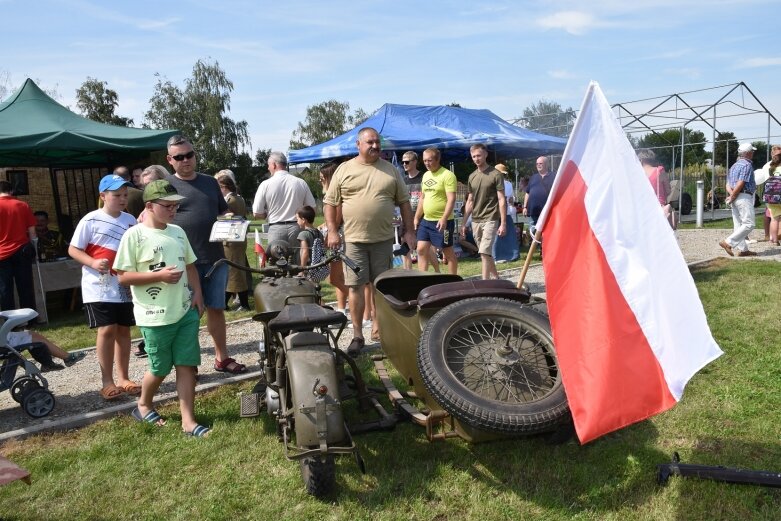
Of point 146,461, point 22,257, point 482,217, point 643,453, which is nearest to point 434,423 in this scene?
point 643,453

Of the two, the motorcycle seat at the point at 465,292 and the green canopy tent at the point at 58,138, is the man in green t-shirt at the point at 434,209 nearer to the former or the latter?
the motorcycle seat at the point at 465,292

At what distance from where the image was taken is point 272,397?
368 centimetres

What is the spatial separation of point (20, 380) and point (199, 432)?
5.19 feet

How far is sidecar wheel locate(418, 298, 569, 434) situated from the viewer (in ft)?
9.39

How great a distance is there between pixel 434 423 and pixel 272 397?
3.56 feet

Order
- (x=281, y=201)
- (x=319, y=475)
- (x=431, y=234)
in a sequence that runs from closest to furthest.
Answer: (x=319, y=475) → (x=281, y=201) → (x=431, y=234)

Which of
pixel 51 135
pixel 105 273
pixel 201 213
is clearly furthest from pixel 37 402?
pixel 51 135

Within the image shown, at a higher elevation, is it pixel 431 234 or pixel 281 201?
pixel 281 201

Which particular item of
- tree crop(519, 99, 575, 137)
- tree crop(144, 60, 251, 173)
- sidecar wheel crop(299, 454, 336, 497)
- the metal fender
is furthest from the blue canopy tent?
tree crop(144, 60, 251, 173)

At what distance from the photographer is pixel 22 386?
4.49 metres

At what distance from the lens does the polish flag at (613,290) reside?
2.69 meters

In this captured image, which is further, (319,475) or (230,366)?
(230,366)

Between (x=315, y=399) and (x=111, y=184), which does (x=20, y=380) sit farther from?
(x=315, y=399)

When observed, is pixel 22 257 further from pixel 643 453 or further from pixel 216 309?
pixel 643 453
